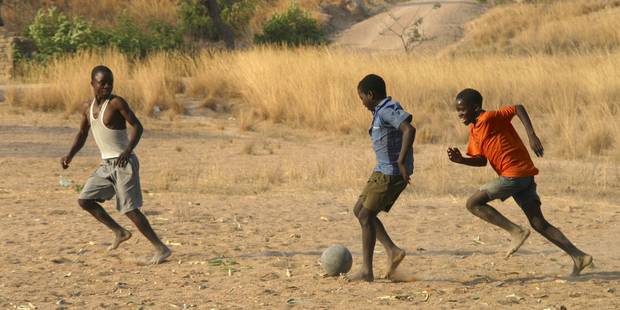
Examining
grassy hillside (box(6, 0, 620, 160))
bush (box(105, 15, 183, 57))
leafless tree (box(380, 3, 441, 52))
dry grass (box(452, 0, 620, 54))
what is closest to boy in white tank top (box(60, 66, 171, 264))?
grassy hillside (box(6, 0, 620, 160))

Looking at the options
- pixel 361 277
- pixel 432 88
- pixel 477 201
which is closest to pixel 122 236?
pixel 361 277

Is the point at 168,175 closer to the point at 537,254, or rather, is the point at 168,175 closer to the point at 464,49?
the point at 537,254

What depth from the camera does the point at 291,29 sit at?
98.3ft

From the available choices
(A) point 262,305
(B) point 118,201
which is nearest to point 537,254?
(A) point 262,305

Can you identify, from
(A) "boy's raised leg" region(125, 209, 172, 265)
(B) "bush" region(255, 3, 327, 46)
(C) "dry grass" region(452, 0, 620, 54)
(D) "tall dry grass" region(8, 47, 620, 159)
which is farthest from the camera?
(B) "bush" region(255, 3, 327, 46)

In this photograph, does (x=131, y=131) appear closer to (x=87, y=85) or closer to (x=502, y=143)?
(x=502, y=143)

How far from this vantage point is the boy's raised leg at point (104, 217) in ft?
24.1

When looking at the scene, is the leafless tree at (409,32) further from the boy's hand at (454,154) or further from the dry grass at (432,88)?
the boy's hand at (454,154)

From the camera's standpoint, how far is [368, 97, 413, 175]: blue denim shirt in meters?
6.34

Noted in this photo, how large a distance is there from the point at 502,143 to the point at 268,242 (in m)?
2.48

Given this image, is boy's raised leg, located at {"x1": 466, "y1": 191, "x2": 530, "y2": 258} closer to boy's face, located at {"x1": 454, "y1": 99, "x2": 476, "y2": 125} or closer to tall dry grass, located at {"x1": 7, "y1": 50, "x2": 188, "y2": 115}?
boy's face, located at {"x1": 454, "y1": 99, "x2": 476, "y2": 125}

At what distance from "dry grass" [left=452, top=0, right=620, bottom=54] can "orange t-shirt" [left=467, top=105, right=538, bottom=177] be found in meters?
20.5

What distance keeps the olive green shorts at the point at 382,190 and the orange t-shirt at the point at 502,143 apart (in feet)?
1.74

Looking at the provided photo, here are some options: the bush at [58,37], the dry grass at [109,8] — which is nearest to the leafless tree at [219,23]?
the dry grass at [109,8]
